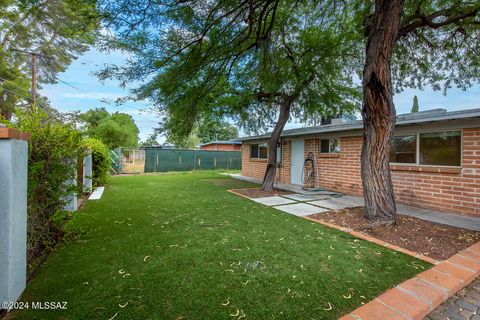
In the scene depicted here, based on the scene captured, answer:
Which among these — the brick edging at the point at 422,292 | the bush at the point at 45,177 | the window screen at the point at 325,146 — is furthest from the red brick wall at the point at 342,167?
the bush at the point at 45,177

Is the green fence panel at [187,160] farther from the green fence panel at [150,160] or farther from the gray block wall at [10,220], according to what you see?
the gray block wall at [10,220]

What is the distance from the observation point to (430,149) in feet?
18.6

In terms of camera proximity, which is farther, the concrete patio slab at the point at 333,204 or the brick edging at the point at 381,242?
the concrete patio slab at the point at 333,204

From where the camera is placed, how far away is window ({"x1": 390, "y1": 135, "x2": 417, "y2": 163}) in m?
6.00

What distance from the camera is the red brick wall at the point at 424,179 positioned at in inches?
196

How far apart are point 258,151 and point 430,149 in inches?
305

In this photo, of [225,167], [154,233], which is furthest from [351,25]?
[225,167]

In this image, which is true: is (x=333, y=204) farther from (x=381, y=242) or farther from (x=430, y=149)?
(x=430, y=149)

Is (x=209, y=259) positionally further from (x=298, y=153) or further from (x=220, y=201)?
(x=298, y=153)

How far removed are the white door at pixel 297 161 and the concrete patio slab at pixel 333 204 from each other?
299cm

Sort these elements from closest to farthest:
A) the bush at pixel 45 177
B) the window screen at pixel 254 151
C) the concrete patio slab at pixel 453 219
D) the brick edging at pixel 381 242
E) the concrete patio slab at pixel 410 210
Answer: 1. the bush at pixel 45 177
2. the brick edging at pixel 381 242
3. the concrete patio slab at pixel 453 219
4. the concrete patio slab at pixel 410 210
5. the window screen at pixel 254 151

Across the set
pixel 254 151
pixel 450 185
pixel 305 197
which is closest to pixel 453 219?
pixel 450 185

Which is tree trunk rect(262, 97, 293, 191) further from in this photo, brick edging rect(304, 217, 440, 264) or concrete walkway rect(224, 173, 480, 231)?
brick edging rect(304, 217, 440, 264)

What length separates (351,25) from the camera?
20.4ft
